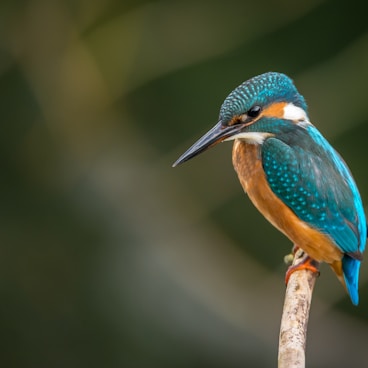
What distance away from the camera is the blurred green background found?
4.46m

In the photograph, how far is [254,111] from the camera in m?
2.99

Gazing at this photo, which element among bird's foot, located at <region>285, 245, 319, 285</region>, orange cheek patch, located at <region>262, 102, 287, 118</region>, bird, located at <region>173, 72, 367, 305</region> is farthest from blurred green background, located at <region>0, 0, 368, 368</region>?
orange cheek patch, located at <region>262, 102, 287, 118</region>

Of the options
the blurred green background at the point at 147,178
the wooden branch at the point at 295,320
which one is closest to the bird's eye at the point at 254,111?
the wooden branch at the point at 295,320

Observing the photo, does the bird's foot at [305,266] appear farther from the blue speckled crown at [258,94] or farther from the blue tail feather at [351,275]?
the blue speckled crown at [258,94]

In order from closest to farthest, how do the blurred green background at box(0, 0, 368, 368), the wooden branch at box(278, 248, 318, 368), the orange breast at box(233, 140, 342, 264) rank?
the wooden branch at box(278, 248, 318, 368) < the orange breast at box(233, 140, 342, 264) < the blurred green background at box(0, 0, 368, 368)

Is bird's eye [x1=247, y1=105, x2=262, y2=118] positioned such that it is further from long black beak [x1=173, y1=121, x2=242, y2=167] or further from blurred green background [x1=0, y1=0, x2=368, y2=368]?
blurred green background [x1=0, y1=0, x2=368, y2=368]

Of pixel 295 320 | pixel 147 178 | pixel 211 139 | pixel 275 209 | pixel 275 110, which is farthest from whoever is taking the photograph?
pixel 147 178

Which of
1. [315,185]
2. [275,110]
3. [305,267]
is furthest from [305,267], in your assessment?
[275,110]

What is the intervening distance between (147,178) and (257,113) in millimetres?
1731

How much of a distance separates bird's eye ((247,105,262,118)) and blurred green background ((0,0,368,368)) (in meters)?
1.46

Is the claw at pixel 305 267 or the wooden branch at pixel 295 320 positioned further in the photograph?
the claw at pixel 305 267

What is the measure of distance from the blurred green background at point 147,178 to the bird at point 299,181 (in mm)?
1240

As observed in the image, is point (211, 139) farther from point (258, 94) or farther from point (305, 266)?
point (305, 266)

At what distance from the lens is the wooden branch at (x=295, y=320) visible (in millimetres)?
2441
